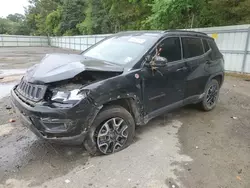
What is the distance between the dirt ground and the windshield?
55.3 inches

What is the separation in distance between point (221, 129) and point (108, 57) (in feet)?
8.56

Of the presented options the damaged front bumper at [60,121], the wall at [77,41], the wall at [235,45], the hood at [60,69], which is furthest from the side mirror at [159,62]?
the wall at [77,41]

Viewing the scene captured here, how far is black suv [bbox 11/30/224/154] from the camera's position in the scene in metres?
2.46

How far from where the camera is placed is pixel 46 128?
2.45 m

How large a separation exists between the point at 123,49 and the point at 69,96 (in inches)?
59.4

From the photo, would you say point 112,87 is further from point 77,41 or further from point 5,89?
point 77,41

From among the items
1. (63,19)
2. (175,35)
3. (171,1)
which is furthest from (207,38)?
(63,19)

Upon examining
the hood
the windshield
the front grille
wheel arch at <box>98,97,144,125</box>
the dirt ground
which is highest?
the windshield

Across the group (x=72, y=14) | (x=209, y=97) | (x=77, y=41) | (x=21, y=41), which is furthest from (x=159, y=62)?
(x=21, y=41)

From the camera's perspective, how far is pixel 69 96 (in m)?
2.44

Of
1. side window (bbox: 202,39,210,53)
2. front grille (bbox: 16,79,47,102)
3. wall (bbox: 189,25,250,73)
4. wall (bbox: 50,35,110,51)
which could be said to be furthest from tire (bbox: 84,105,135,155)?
wall (bbox: 50,35,110,51)

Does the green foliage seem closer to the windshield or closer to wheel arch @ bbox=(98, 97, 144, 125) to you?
the windshield

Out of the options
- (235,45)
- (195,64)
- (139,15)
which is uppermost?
(139,15)

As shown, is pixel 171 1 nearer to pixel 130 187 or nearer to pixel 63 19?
pixel 130 187
